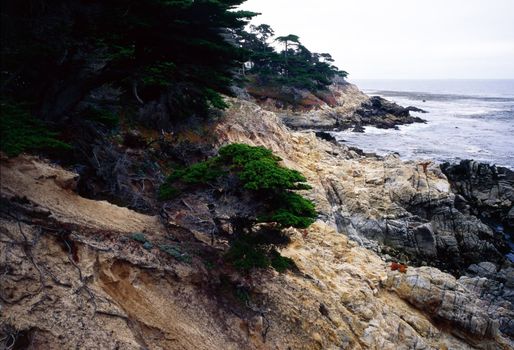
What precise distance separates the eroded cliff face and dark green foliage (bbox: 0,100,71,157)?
3.34ft

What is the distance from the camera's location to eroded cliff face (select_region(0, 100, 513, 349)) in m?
5.39

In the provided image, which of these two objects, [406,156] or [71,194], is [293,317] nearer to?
[71,194]

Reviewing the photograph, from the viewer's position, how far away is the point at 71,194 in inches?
297

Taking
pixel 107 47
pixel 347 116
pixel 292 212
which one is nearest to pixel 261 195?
pixel 292 212

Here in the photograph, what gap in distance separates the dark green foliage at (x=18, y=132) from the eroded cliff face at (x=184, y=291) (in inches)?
40.1

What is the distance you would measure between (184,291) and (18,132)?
3904mm

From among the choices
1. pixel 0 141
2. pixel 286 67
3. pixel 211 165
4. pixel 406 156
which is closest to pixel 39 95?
pixel 0 141

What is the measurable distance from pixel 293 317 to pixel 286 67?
44862 millimetres

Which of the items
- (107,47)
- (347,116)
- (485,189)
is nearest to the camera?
(107,47)

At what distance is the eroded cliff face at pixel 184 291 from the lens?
5391 millimetres

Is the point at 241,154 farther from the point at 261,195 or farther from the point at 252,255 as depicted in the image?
the point at 252,255

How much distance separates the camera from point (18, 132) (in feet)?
18.7

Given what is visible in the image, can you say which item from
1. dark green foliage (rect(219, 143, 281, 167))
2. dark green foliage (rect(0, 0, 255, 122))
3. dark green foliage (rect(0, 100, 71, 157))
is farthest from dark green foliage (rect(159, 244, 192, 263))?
dark green foliage (rect(0, 0, 255, 122))

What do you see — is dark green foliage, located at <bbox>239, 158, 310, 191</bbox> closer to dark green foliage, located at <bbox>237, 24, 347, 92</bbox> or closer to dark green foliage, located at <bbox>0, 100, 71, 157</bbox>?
dark green foliage, located at <bbox>0, 100, 71, 157</bbox>
